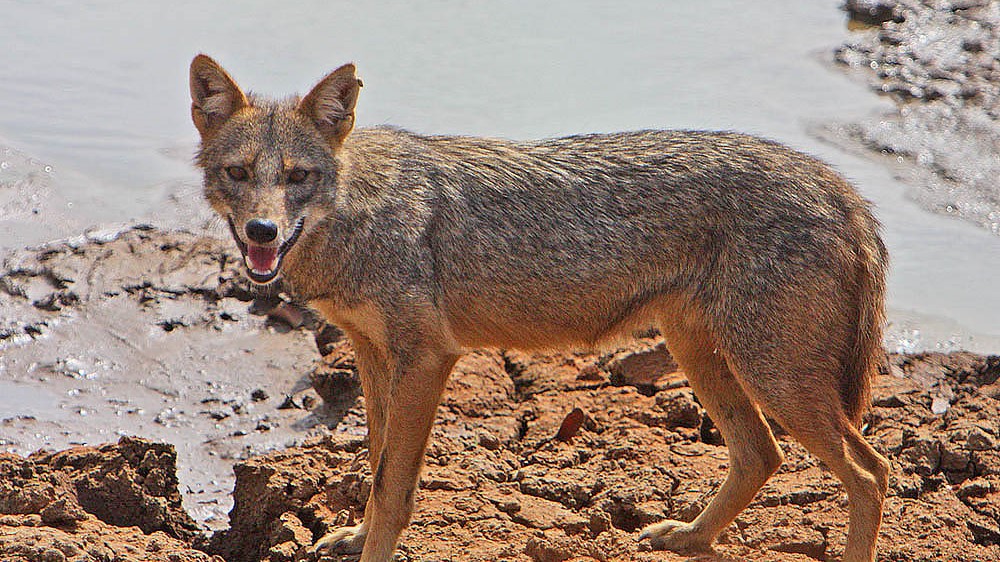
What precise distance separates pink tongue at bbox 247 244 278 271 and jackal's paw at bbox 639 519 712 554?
2.48 m

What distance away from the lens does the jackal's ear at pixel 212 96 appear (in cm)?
637

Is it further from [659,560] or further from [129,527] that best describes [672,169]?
[129,527]

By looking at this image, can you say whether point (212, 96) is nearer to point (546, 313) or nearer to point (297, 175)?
point (297, 175)

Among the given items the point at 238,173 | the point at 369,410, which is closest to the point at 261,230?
the point at 238,173

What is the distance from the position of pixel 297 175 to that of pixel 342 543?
1959mm

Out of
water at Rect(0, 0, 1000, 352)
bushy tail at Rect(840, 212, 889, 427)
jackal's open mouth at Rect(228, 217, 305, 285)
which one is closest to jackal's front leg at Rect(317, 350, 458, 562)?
jackal's open mouth at Rect(228, 217, 305, 285)

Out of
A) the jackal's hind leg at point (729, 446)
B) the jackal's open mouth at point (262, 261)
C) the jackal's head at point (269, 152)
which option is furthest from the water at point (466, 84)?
the jackal's open mouth at point (262, 261)

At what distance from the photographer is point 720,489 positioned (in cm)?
686

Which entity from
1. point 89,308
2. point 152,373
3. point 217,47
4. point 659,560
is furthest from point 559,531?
point 217,47

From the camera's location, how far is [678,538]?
266 inches

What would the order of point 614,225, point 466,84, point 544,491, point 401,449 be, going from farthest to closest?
1. point 466,84
2. point 544,491
3. point 614,225
4. point 401,449

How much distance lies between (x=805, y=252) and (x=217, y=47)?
9744 mm

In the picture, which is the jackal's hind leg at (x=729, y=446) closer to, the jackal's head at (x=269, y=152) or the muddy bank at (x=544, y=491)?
the muddy bank at (x=544, y=491)

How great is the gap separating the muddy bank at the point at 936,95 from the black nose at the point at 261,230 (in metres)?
7.56
